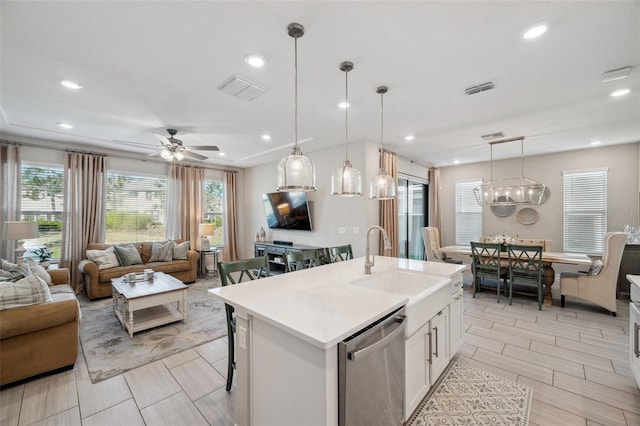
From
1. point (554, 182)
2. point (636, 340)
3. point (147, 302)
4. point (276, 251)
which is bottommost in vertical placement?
point (147, 302)

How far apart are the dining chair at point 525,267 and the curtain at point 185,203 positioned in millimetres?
6274

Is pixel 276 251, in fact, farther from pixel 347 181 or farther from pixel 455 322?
pixel 455 322

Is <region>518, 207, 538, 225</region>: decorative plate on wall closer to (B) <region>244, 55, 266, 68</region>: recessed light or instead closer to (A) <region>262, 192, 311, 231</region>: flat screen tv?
(A) <region>262, 192, 311, 231</region>: flat screen tv

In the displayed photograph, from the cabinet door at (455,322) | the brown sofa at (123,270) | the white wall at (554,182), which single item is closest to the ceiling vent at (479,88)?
the cabinet door at (455,322)

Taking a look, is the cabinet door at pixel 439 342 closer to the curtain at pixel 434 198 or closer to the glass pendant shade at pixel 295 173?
the glass pendant shade at pixel 295 173

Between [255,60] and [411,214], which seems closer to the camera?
[255,60]

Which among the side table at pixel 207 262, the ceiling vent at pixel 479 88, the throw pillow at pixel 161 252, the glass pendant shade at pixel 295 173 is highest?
the ceiling vent at pixel 479 88

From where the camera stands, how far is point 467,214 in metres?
6.82

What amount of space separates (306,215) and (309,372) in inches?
169

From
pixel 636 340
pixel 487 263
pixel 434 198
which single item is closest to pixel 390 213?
pixel 487 263

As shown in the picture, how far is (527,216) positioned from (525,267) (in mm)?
2529

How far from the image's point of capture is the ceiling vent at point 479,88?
2674 millimetres

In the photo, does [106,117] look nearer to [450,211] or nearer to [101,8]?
[101,8]

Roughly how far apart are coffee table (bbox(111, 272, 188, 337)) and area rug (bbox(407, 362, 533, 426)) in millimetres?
2965
